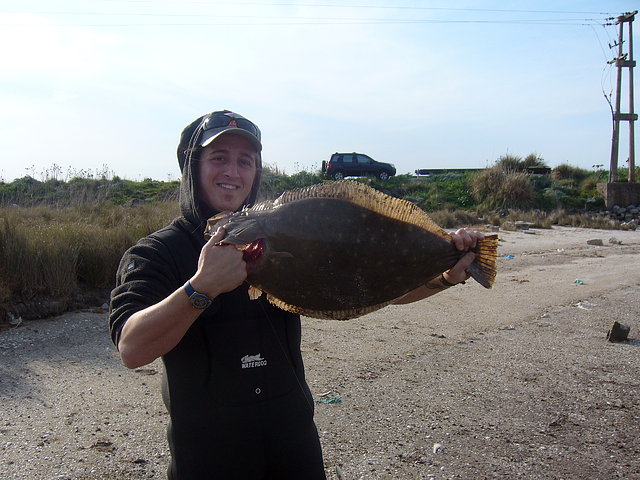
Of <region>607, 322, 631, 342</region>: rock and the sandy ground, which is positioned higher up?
<region>607, 322, 631, 342</region>: rock

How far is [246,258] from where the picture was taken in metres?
2.00

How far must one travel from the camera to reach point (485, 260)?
96.5 inches

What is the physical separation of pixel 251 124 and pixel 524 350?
5.27 meters

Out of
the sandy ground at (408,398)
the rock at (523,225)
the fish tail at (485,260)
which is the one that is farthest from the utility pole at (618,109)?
the fish tail at (485,260)

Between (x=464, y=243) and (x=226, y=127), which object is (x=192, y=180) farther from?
(x=464, y=243)

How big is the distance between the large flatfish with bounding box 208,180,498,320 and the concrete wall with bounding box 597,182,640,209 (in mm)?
28259

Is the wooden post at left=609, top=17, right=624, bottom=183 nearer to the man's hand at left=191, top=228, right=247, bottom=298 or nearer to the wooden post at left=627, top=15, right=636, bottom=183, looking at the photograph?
the wooden post at left=627, top=15, right=636, bottom=183

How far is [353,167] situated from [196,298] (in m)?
28.0

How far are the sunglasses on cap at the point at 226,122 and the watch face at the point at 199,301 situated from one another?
2.97 feet

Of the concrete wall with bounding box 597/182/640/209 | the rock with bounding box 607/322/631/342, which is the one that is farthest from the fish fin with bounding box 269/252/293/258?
the concrete wall with bounding box 597/182/640/209

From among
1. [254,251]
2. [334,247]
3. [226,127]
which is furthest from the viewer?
[226,127]

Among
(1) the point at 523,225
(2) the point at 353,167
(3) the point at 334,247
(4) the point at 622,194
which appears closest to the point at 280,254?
(3) the point at 334,247

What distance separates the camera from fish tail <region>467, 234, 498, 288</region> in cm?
244

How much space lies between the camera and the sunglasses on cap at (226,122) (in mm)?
2500
